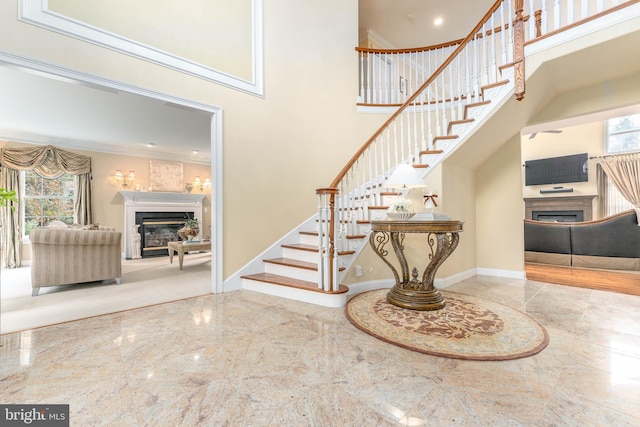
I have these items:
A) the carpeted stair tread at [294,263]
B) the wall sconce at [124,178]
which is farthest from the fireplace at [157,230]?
the carpeted stair tread at [294,263]

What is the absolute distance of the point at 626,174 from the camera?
6.44 metres

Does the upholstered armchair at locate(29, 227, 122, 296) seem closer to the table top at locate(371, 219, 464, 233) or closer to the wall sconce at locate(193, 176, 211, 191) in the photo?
the table top at locate(371, 219, 464, 233)

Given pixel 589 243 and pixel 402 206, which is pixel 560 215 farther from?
pixel 402 206

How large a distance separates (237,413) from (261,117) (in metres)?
3.28

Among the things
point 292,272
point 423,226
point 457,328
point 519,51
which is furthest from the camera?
point 292,272

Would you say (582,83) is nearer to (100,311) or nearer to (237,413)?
(237,413)

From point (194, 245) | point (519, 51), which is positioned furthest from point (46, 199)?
point (519, 51)

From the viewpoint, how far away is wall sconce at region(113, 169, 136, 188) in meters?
6.33

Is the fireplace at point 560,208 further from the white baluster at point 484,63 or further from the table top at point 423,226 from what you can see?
the table top at point 423,226

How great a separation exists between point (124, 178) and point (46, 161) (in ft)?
4.37

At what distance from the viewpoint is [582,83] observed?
3.31 m

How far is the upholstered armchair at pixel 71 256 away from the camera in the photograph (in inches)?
126

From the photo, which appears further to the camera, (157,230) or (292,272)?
(157,230)

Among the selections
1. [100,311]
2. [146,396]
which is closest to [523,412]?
[146,396]
